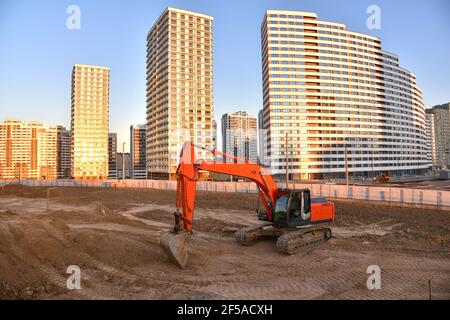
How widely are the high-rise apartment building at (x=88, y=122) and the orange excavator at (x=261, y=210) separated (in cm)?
14020

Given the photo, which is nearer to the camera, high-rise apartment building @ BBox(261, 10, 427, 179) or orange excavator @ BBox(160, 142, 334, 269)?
orange excavator @ BBox(160, 142, 334, 269)

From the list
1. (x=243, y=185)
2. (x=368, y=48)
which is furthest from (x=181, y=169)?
(x=368, y=48)

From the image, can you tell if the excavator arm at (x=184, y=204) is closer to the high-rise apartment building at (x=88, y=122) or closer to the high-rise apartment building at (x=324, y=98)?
the high-rise apartment building at (x=324, y=98)

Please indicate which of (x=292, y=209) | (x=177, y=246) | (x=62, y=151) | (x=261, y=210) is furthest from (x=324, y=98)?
(x=62, y=151)

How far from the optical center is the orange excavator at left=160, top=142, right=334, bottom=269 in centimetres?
1116

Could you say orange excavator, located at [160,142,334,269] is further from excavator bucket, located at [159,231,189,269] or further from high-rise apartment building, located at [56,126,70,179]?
high-rise apartment building, located at [56,126,70,179]

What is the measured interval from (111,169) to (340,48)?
15274cm

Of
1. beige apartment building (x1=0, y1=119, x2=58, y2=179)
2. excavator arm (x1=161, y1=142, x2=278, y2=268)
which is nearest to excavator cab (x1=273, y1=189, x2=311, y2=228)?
excavator arm (x1=161, y1=142, x2=278, y2=268)

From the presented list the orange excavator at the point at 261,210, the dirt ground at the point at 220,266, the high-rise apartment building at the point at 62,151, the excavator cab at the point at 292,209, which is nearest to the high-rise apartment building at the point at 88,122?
the high-rise apartment building at the point at 62,151

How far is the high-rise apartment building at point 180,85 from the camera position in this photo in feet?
339

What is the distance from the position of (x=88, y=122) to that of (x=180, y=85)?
66.2 m

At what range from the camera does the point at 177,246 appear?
35.9 ft

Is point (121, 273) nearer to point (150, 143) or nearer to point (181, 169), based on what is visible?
point (181, 169)

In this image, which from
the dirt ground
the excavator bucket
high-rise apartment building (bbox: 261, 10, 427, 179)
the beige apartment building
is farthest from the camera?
the beige apartment building
